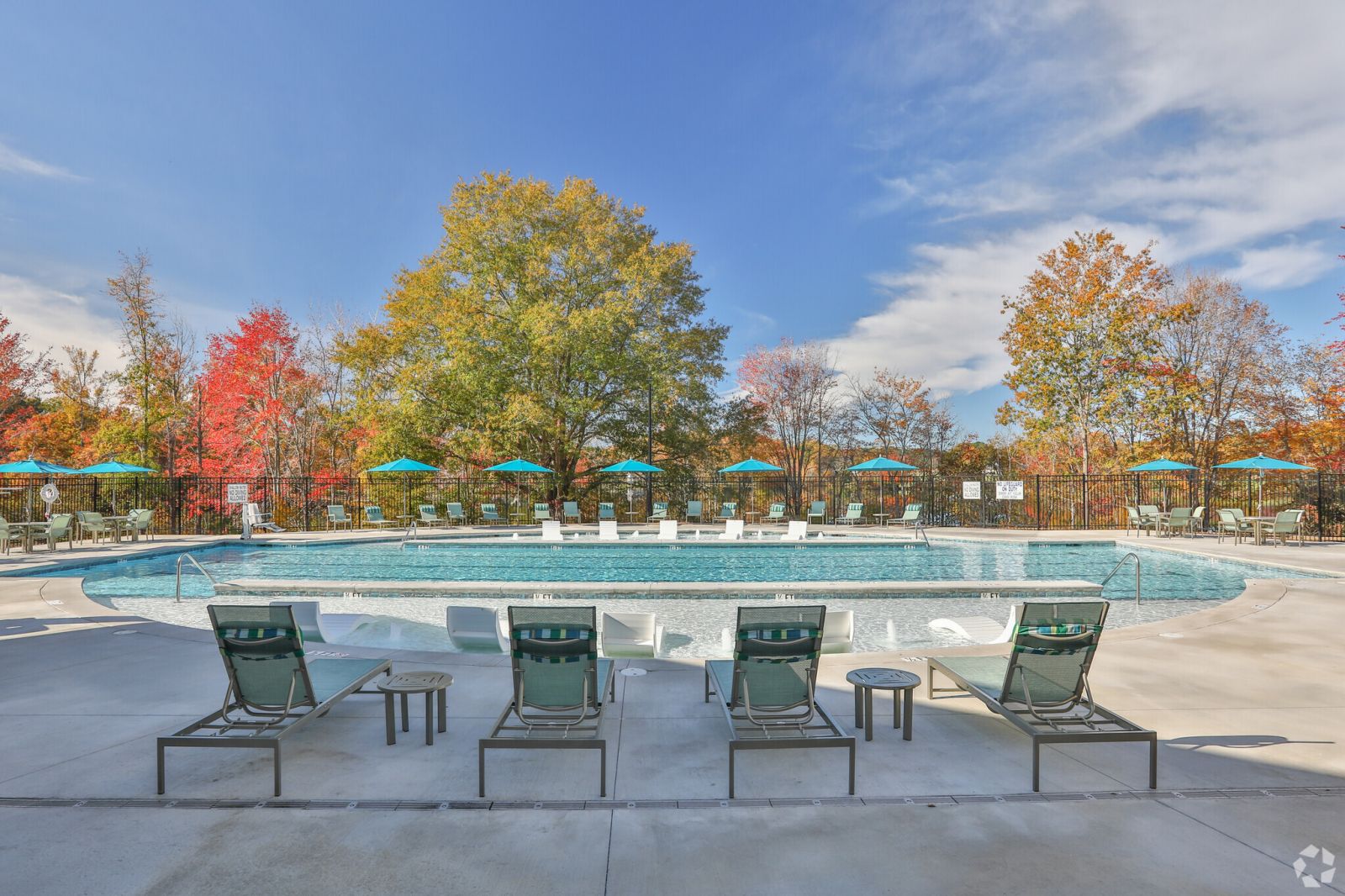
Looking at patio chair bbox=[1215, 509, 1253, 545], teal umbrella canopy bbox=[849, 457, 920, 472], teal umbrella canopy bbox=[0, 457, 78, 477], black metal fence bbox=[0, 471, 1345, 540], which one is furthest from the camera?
black metal fence bbox=[0, 471, 1345, 540]

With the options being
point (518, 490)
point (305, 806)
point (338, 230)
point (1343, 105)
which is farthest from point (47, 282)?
point (1343, 105)

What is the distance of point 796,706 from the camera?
399 centimetres

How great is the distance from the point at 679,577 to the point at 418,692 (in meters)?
9.55

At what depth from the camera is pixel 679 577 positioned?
44.2 ft

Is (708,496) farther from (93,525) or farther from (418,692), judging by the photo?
(418,692)

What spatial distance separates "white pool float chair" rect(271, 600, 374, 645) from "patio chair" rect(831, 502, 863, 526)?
59.6ft

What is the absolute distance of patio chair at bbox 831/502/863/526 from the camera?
76.7 ft

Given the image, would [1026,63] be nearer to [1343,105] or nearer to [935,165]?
[935,165]

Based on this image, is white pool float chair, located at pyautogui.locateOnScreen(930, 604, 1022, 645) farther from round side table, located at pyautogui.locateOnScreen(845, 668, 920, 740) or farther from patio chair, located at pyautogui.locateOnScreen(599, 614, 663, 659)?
patio chair, located at pyautogui.locateOnScreen(599, 614, 663, 659)

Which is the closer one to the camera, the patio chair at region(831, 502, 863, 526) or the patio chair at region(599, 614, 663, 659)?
the patio chair at region(599, 614, 663, 659)

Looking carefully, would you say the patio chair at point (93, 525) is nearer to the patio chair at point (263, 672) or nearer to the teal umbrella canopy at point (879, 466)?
the patio chair at point (263, 672)

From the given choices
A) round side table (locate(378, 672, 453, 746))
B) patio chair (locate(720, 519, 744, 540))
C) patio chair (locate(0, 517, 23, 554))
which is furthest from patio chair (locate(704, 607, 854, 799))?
patio chair (locate(0, 517, 23, 554))

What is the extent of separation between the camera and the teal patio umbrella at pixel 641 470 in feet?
76.3

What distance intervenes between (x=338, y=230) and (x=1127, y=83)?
98.8 ft
